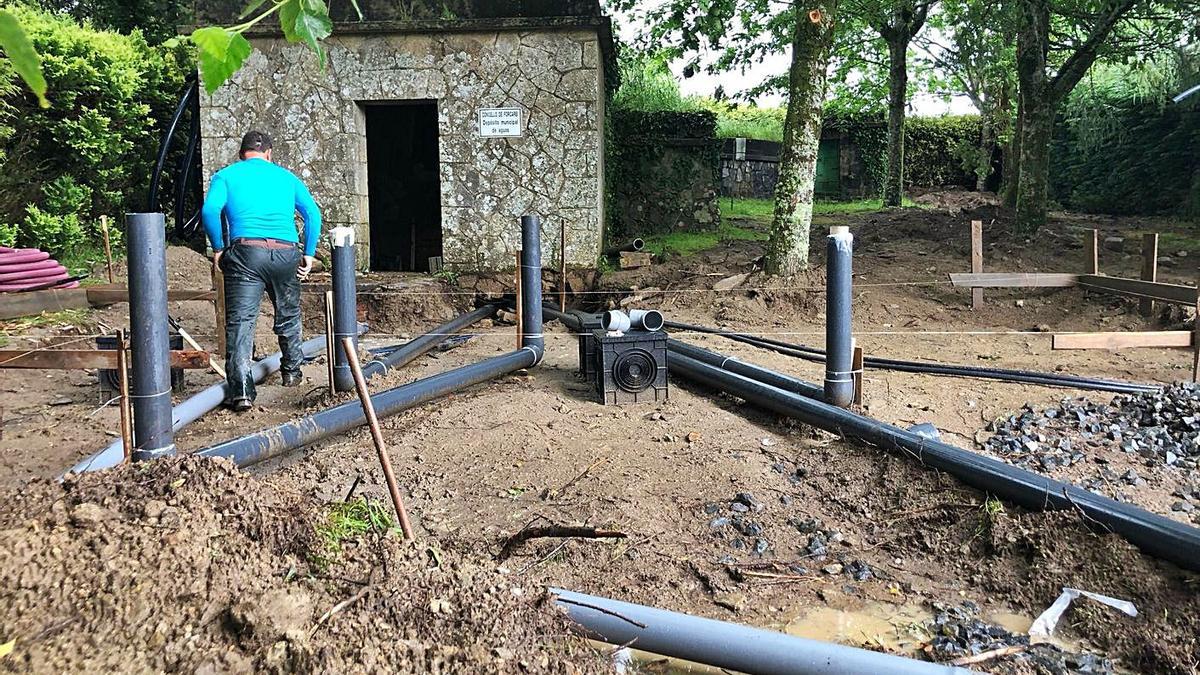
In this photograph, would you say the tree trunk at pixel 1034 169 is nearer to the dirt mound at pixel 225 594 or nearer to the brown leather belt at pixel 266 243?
the brown leather belt at pixel 266 243

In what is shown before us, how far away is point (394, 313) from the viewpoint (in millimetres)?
10102

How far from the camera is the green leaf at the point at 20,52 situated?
1142 mm

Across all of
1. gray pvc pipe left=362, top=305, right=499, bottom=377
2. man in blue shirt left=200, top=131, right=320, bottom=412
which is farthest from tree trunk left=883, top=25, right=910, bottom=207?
man in blue shirt left=200, top=131, right=320, bottom=412

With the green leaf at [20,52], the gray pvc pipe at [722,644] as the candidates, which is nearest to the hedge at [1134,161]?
the gray pvc pipe at [722,644]

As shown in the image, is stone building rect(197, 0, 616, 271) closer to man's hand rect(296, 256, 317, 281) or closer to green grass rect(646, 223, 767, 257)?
green grass rect(646, 223, 767, 257)

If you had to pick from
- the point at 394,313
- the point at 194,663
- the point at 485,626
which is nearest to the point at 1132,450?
the point at 485,626

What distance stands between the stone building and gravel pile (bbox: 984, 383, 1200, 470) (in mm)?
6543

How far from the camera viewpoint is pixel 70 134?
959cm

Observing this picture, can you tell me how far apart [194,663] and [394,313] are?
842cm

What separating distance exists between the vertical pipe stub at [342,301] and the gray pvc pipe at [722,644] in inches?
134

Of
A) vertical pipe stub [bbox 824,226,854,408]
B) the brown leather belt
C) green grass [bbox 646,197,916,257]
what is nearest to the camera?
vertical pipe stub [bbox 824,226,854,408]

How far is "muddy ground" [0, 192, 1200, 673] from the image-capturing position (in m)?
2.99

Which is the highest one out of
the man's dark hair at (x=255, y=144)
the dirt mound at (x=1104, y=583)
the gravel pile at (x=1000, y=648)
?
the man's dark hair at (x=255, y=144)

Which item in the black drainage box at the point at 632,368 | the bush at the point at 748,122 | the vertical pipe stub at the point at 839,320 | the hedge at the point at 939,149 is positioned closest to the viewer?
the vertical pipe stub at the point at 839,320
